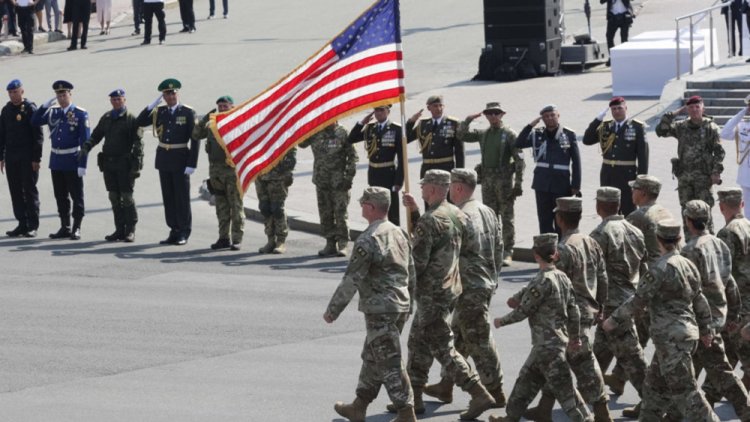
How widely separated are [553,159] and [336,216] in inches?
110

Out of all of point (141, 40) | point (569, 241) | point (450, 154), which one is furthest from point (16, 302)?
point (141, 40)

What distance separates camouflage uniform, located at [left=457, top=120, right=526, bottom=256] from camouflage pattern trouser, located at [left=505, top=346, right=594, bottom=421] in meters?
6.62

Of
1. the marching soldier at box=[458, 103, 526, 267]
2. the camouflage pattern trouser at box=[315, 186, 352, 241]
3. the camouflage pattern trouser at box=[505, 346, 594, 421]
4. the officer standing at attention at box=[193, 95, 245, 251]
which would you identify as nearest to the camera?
the camouflage pattern trouser at box=[505, 346, 594, 421]

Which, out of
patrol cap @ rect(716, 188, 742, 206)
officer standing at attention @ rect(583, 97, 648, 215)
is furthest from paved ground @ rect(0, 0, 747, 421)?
patrol cap @ rect(716, 188, 742, 206)

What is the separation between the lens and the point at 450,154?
60.5ft

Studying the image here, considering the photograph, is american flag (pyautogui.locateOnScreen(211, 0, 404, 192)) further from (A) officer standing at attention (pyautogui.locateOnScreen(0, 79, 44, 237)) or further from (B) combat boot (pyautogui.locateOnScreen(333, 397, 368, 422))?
(A) officer standing at attention (pyautogui.locateOnScreen(0, 79, 44, 237))

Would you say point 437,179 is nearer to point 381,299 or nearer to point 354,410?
point 381,299

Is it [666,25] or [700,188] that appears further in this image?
[666,25]

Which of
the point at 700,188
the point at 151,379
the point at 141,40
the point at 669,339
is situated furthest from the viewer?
the point at 141,40

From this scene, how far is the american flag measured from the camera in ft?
46.0

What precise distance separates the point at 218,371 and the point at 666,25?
79.1 ft

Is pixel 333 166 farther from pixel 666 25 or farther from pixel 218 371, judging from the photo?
pixel 666 25

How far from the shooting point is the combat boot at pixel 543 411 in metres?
11.6

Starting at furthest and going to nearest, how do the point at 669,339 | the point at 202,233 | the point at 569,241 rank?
the point at 202,233, the point at 569,241, the point at 669,339
